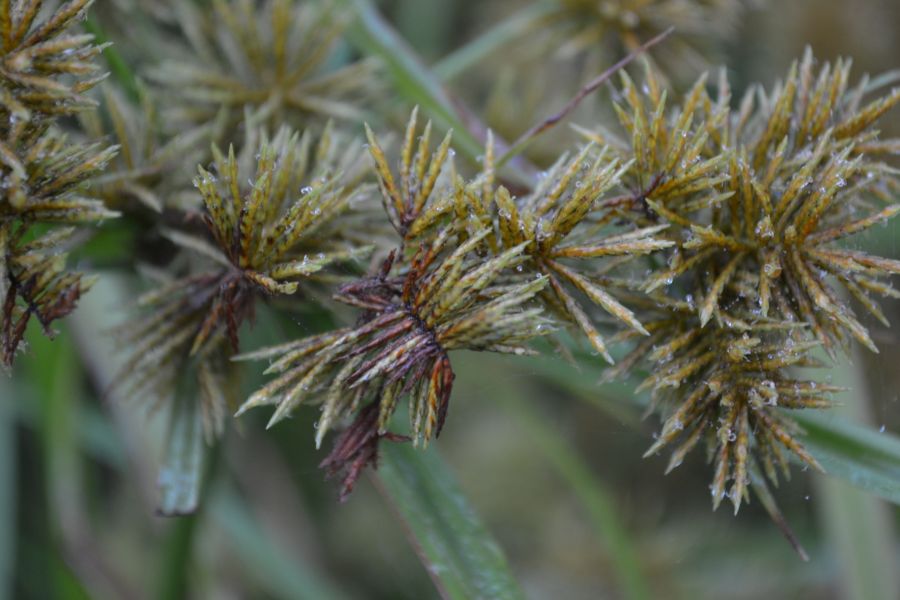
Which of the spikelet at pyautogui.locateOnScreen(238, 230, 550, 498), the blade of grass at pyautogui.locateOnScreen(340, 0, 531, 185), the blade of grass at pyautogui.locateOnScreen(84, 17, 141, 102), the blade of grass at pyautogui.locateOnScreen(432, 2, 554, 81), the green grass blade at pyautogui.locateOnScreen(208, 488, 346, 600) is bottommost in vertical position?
the green grass blade at pyautogui.locateOnScreen(208, 488, 346, 600)

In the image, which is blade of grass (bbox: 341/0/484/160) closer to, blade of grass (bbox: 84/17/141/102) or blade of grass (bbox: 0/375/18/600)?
blade of grass (bbox: 84/17/141/102)

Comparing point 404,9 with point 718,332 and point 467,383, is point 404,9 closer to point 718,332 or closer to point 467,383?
point 467,383

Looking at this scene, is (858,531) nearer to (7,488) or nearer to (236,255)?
(236,255)

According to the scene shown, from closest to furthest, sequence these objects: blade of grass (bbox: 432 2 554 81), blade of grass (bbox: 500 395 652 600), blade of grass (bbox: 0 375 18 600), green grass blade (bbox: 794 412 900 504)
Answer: green grass blade (bbox: 794 412 900 504) → blade of grass (bbox: 432 2 554 81) → blade of grass (bbox: 500 395 652 600) → blade of grass (bbox: 0 375 18 600)

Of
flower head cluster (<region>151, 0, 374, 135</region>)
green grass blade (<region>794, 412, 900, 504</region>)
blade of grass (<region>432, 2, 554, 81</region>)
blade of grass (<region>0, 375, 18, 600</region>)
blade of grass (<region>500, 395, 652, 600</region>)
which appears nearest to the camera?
green grass blade (<region>794, 412, 900, 504</region>)

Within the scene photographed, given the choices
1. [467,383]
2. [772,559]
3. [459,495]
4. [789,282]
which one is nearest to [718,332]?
[789,282]

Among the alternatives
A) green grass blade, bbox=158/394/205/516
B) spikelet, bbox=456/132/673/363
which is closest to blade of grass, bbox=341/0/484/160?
spikelet, bbox=456/132/673/363

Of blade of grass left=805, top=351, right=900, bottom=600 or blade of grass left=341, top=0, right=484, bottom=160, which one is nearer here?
blade of grass left=341, top=0, right=484, bottom=160

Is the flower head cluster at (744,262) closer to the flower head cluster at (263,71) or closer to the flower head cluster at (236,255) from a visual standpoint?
the flower head cluster at (236,255)
